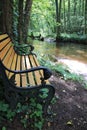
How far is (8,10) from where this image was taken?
20.2ft

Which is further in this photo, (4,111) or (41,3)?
(41,3)

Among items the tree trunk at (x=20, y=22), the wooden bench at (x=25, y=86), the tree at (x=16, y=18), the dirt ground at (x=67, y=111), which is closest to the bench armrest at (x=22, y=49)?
the tree at (x=16, y=18)

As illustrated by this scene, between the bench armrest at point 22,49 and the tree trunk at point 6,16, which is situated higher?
the tree trunk at point 6,16

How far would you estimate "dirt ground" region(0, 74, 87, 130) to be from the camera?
364 centimetres

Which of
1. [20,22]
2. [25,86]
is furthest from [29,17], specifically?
[25,86]

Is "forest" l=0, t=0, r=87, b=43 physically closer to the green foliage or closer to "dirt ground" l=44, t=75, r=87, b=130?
"dirt ground" l=44, t=75, r=87, b=130

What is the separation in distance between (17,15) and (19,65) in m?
3.38

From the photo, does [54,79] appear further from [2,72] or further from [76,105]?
[2,72]

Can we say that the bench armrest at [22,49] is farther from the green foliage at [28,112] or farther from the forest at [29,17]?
the green foliage at [28,112]

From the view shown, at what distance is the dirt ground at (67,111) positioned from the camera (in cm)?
364

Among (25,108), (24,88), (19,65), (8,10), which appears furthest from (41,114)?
(8,10)

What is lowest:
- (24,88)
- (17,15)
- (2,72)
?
(24,88)

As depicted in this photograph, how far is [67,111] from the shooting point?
412 cm

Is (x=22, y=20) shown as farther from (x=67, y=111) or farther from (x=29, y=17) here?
(x=67, y=111)
